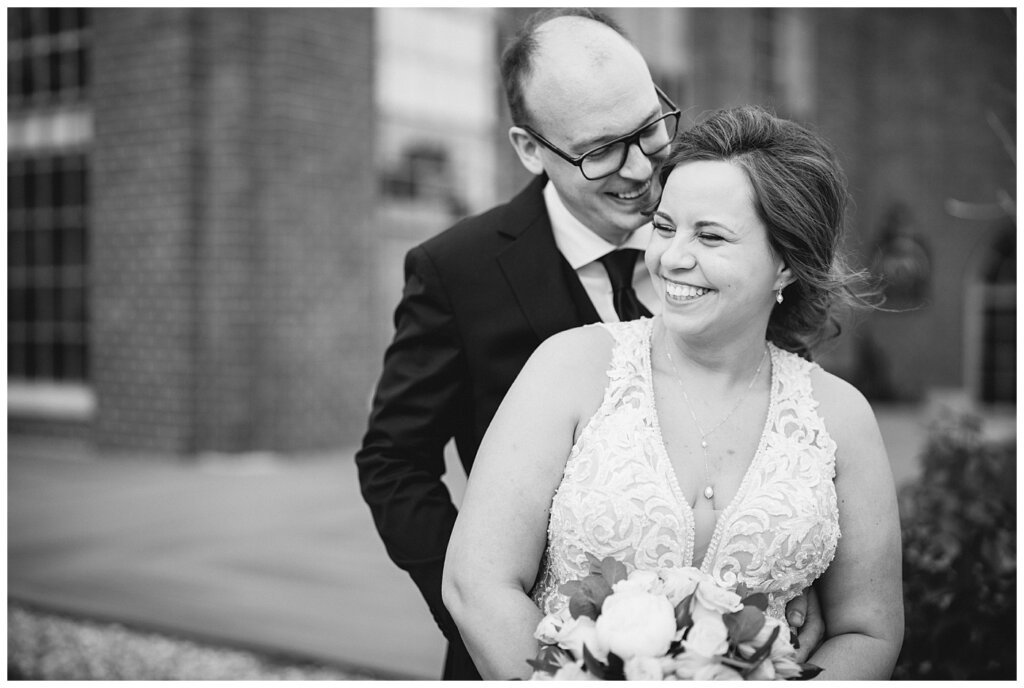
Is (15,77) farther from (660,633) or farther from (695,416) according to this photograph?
(660,633)

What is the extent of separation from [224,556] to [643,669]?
5.08 meters

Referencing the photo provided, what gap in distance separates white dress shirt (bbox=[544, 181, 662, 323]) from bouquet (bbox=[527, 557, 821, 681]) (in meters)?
0.85

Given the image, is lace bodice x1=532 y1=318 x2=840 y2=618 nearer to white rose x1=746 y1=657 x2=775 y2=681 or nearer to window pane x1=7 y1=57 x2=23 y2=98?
white rose x1=746 y1=657 x2=775 y2=681

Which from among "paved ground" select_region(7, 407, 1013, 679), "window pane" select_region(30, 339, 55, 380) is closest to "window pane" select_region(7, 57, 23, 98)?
"window pane" select_region(30, 339, 55, 380)

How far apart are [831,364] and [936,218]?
3.54 metres

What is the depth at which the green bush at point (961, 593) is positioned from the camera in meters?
3.25

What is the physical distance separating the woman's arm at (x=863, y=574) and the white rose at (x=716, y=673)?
0.44 meters

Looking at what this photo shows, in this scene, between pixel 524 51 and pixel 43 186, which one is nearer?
pixel 524 51

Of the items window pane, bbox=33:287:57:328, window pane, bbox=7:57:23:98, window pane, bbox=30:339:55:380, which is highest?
window pane, bbox=7:57:23:98

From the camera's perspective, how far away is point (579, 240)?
99.9 inches

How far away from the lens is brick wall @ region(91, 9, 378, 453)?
859 centimetres

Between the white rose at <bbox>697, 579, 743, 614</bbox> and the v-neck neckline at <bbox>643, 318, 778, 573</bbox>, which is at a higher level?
the v-neck neckline at <bbox>643, 318, 778, 573</bbox>

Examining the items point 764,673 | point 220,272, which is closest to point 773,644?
point 764,673

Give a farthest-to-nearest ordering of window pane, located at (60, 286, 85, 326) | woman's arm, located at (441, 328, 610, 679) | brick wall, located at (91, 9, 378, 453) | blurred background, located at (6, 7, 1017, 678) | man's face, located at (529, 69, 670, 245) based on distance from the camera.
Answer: window pane, located at (60, 286, 85, 326) → brick wall, located at (91, 9, 378, 453) → blurred background, located at (6, 7, 1017, 678) → man's face, located at (529, 69, 670, 245) → woman's arm, located at (441, 328, 610, 679)
